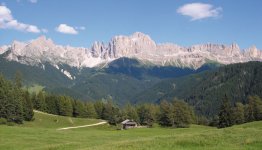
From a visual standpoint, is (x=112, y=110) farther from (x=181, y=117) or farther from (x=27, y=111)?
(x=27, y=111)

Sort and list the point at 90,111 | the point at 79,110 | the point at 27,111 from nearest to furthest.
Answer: the point at 27,111, the point at 79,110, the point at 90,111

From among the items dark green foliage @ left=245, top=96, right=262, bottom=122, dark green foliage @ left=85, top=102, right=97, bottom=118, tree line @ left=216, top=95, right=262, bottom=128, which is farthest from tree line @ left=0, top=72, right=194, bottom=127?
dark green foliage @ left=245, top=96, right=262, bottom=122

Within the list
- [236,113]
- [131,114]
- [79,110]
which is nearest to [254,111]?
[236,113]

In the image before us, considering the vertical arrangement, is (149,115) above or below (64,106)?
below

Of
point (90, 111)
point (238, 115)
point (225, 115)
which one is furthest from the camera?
point (90, 111)

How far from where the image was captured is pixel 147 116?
155500mm

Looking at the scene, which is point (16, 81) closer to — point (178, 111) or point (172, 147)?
point (178, 111)

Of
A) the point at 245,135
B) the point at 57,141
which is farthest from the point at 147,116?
the point at 245,135

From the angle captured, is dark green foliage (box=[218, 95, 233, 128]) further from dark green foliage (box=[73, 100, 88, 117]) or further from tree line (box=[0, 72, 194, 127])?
dark green foliage (box=[73, 100, 88, 117])

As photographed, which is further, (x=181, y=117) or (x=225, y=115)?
(x=181, y=117)

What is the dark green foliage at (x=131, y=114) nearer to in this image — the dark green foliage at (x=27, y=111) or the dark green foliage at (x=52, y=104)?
the dark green foliage at (x=52, y=104)

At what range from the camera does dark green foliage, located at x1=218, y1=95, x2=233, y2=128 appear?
12512 cm

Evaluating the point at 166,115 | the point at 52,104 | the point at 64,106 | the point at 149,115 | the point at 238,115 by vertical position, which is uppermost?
the point at 52,104

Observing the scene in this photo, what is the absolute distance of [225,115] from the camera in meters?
126
